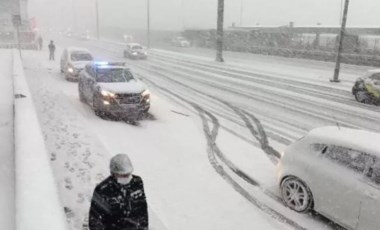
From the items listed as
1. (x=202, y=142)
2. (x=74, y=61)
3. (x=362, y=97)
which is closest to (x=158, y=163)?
(x=202, y=142)

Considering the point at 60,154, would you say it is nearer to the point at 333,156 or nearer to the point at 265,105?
the point at 333,156

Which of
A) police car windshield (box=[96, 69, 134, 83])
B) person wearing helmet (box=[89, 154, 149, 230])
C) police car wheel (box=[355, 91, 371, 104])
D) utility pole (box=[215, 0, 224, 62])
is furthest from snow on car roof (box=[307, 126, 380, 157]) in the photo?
utility pole (box=[215, 0, 224, 62])

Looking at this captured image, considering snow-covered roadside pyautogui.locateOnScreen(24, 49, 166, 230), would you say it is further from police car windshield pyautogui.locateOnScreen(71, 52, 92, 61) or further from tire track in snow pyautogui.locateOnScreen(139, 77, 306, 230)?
police car windshield pyautogui.locateOnScreen(71, 52, 92, 61)

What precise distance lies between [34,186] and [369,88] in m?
16.6

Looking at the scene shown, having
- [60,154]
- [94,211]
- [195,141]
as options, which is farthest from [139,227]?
[195,141]

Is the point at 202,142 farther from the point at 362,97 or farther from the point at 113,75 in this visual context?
the point at 362,97

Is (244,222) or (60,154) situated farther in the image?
Result: (60,154)

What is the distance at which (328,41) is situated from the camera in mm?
43406

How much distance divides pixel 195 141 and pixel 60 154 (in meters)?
3.83

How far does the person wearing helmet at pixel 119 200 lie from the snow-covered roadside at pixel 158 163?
2776 millimetres

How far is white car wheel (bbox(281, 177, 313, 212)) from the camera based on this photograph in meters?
7.24

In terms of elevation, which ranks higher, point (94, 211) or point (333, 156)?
point (94, 211)

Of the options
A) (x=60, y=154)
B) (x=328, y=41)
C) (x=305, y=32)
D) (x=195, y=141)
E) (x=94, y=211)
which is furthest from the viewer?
(x=305, y=32)

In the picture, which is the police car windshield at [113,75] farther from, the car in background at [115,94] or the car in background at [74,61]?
the car in background at [74,61]
